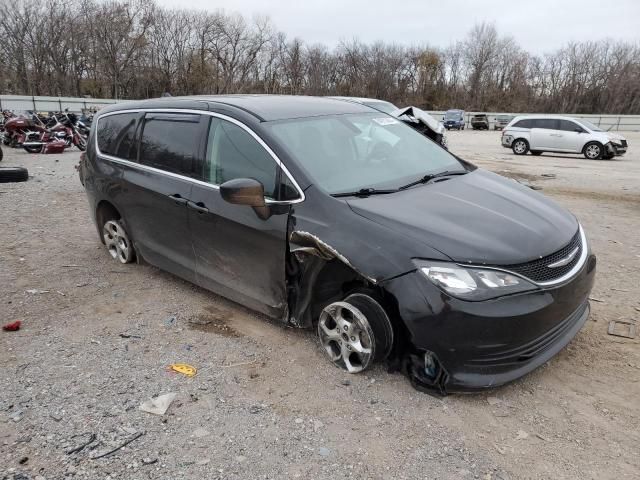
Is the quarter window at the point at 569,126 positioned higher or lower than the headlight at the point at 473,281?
higher

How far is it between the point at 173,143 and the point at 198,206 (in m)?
0.73

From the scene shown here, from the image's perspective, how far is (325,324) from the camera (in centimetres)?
356

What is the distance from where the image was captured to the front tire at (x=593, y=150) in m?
18.6

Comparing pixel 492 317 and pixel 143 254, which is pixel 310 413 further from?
pixel 143 254

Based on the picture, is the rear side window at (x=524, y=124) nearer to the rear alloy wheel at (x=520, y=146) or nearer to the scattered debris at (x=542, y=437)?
the rear alloy wheel at (x=520, y=146)

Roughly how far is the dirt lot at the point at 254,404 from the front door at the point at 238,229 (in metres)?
0.38

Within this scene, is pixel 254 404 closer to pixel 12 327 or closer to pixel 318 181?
pixel 318 181

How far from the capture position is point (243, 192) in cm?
→ 345

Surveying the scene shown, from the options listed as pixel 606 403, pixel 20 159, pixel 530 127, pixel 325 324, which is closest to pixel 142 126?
pixel 325 324

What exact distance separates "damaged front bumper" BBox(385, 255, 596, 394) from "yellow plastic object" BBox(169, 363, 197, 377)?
58.2 inches

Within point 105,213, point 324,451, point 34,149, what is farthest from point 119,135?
point 34,149

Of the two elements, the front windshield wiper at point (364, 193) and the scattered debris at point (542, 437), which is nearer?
the scattered debris at point (542, 437)

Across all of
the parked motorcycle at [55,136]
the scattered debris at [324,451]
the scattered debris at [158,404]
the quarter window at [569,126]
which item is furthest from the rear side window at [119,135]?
the quarter window at [569,126]

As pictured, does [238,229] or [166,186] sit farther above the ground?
[166,186]
